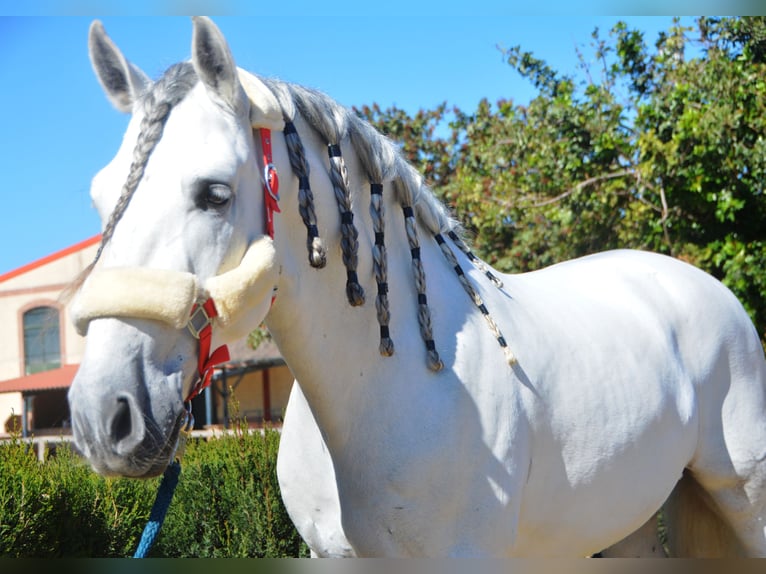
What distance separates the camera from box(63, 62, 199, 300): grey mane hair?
4.96ft

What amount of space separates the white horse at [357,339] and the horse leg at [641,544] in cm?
69

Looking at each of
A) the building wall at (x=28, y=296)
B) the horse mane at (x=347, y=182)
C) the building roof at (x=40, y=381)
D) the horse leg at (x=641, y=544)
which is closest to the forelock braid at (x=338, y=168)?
the horse mane at (x=347, y=182)

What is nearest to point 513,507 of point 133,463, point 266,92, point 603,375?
point 603,375

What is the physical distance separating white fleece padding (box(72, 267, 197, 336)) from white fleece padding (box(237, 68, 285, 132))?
43 cm

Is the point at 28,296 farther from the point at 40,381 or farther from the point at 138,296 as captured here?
the point at 138,296

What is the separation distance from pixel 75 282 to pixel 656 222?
532cm

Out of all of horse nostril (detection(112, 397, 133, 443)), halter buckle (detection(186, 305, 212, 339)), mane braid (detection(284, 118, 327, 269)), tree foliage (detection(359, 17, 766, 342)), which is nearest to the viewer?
horse nostril (detection(112, 397, 133, 443))

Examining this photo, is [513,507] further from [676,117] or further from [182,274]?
[676,117]

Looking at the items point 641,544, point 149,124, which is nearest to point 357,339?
point 149,124

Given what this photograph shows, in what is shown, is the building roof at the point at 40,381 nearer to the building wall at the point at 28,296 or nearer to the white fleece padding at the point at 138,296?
the building wall at the point at 28,296

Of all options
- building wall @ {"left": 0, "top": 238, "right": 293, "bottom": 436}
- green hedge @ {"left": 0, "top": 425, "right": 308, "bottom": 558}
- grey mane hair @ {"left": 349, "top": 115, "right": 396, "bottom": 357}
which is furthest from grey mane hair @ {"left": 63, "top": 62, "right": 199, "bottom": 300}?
green hedge @ {"left": 0, "top": 425, "right": 308, "bottom": 558}

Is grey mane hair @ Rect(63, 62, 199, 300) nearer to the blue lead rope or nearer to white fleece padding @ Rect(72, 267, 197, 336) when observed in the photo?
white fleece padding @ Rect(72, 267, 197, 336)

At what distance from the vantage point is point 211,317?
59.0 inches

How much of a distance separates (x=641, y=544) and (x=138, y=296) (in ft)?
8.22
